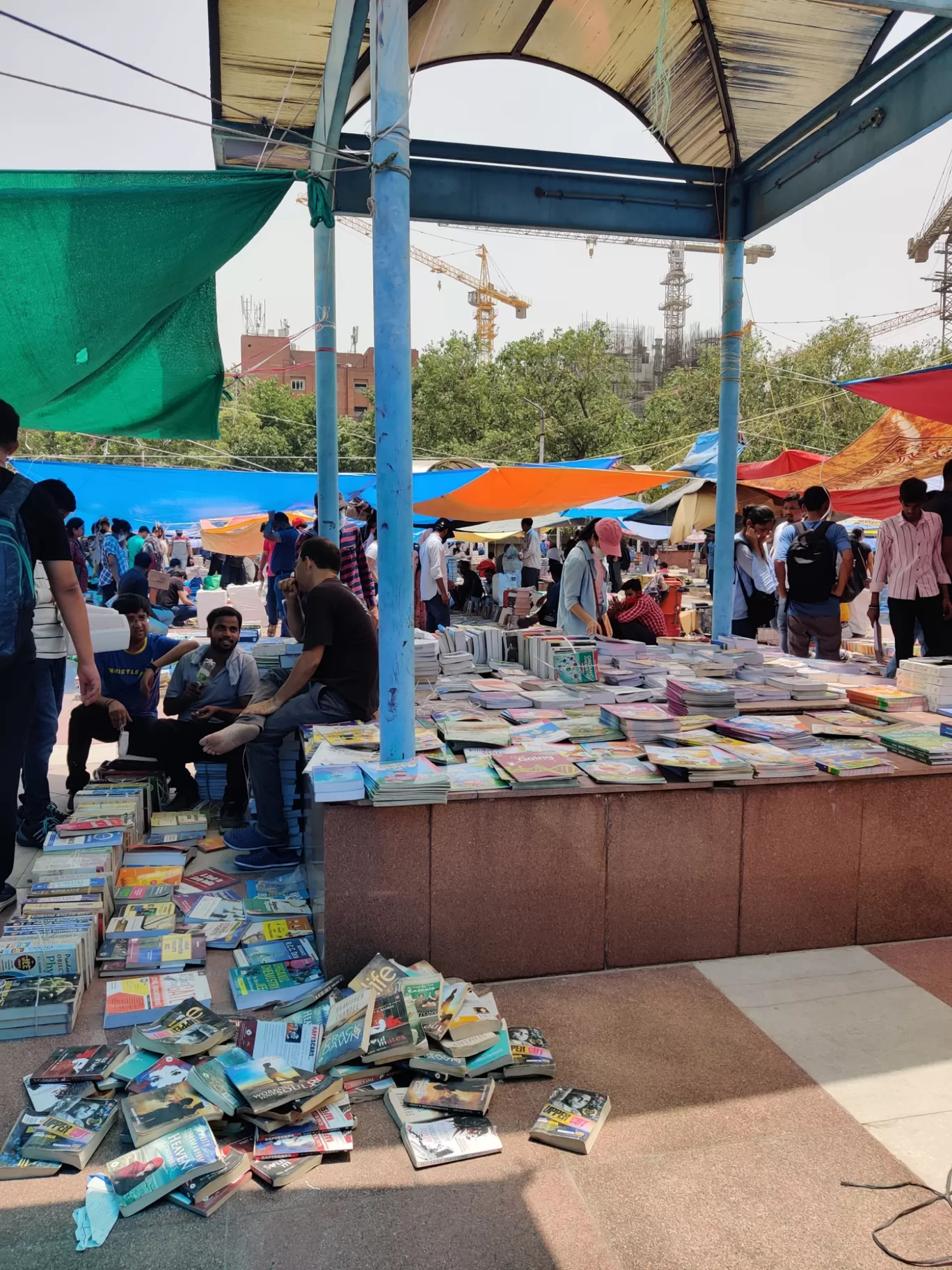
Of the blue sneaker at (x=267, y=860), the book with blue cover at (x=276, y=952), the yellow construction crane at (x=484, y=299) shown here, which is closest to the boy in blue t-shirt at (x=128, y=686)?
the blue sneaker at (x=267, y=860)

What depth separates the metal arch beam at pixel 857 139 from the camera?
15.2 ft

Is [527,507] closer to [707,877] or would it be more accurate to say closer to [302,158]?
[302,158]

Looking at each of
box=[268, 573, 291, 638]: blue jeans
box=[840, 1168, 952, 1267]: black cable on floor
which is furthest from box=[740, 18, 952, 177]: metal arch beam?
box=[268, 573, 291, 638]: blue jeans

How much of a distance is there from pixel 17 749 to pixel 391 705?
1.60 m

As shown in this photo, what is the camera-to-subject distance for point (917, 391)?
6.44 m

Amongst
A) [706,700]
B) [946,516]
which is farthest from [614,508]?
[706,700]

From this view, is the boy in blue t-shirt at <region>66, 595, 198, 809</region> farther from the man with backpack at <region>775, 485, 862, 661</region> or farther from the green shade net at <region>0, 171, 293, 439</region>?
the man with backpack at <region>775, 485, 862, 661</region>

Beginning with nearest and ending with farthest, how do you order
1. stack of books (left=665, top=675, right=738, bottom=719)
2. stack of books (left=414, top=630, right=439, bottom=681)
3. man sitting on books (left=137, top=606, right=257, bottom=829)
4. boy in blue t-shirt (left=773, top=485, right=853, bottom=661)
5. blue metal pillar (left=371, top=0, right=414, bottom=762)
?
blue metal pillar (left=371, top=0, right=414, bottom=762)
stack of books (left=665, top=675, right=738, bottom=719)
stack of books (left=414, top=630, right=439, bottom=681)
man sitting on books (left=137, top=606, right=257, bottom=829)
boy in blue t-shirt (left=773, top=485, right=853, bottom=661)

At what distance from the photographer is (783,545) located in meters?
8.39

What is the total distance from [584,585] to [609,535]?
795mm

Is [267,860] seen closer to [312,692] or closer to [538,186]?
[312,692]

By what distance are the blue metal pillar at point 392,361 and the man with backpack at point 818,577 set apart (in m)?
4.46

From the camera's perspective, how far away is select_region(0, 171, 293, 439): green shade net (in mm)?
3346

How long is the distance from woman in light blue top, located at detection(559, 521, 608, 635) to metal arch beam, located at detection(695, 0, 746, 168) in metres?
2.83
